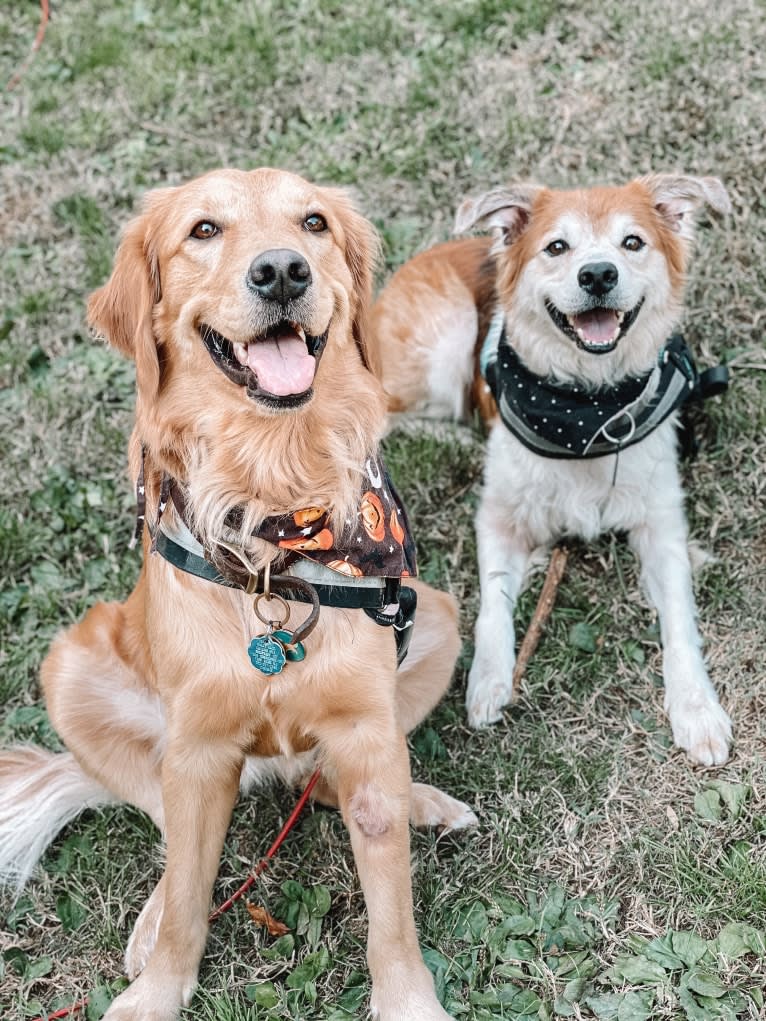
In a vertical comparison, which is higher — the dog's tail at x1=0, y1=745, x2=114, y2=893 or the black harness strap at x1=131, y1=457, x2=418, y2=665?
the black harness strap at x1=131, y1=457, x2=418, y2=665

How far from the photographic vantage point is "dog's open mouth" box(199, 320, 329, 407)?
2.29 meters

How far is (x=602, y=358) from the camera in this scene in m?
3.59

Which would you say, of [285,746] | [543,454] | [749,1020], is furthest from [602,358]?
[749,1020]

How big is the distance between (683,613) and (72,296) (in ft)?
10.6

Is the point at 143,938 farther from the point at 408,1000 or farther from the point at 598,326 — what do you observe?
the point at 598,326

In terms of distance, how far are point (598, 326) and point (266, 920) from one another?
217 cm

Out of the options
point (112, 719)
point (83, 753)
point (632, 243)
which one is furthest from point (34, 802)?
point (632, 243)

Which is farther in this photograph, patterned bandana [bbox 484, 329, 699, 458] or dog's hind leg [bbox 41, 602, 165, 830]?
patterned bandana [bbox 484, 329, 699, 458]

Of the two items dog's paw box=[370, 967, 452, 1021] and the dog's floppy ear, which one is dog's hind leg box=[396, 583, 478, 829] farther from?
the dog's floppy ear

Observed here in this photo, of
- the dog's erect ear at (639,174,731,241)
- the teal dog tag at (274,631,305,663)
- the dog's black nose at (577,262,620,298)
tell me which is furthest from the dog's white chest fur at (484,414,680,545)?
the teal dog tag at (274,631,305,663)

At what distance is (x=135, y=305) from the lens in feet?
8.12

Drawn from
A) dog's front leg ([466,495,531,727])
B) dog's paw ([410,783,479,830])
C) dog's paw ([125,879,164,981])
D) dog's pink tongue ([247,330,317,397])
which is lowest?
dog's paw ([125,879,164,981])

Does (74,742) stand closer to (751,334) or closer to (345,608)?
(345,608)

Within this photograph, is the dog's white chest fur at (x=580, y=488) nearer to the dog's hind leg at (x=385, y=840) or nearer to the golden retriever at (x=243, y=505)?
the golden retriever at (x=243, y=505)
